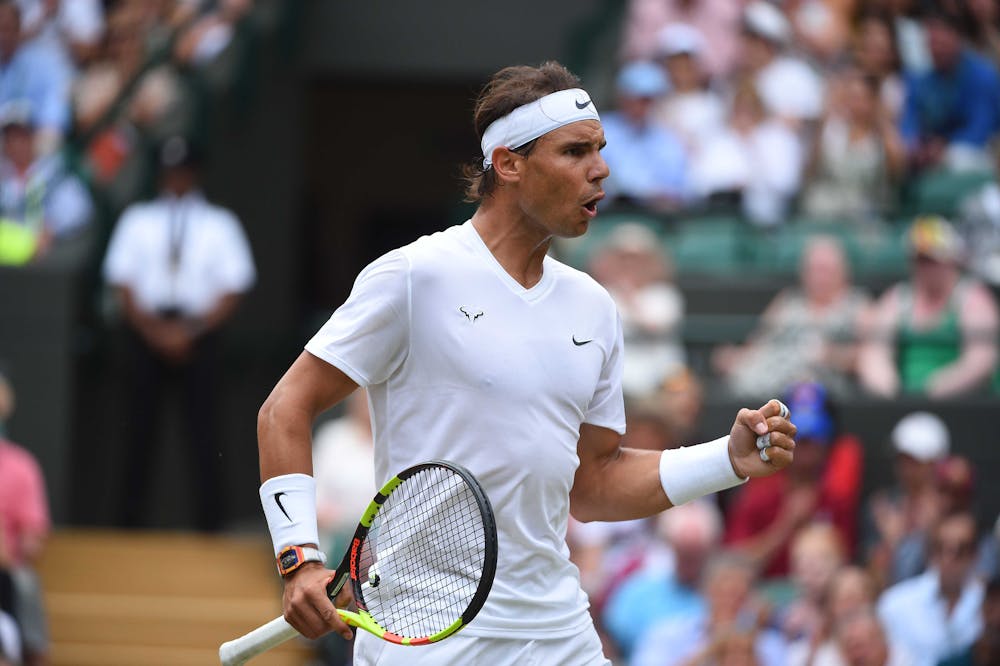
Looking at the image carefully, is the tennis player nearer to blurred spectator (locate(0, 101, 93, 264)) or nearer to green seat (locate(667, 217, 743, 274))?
green seat (locate(667, 217, 743, 274))

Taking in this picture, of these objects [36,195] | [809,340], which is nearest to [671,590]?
[809,340]

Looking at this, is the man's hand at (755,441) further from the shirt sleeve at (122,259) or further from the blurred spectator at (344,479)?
the shirt sleeve at (122,259)

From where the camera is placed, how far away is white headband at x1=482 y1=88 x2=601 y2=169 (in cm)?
426

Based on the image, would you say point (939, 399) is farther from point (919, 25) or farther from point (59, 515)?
point (59, 515)

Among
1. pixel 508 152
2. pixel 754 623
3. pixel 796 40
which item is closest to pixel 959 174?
pixel 796 40

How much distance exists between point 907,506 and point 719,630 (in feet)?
3.60

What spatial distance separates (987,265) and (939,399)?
1.07 metres

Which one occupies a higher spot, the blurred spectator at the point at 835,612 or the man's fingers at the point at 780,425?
the man's fingers at the point at 780,425

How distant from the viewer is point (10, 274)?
10.4 meters

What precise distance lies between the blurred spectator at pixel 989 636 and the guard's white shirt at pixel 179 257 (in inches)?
201

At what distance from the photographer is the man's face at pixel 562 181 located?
421cm

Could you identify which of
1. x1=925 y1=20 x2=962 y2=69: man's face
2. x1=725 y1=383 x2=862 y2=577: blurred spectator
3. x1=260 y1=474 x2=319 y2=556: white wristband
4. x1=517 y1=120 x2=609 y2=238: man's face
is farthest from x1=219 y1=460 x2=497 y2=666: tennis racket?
x1=925 y1=20 x2=962 y2=69: man's face

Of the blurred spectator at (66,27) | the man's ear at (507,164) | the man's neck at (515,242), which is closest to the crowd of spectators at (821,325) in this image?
the man's neck at (515,242)

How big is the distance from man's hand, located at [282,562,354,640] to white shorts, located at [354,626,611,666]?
0.21 m
